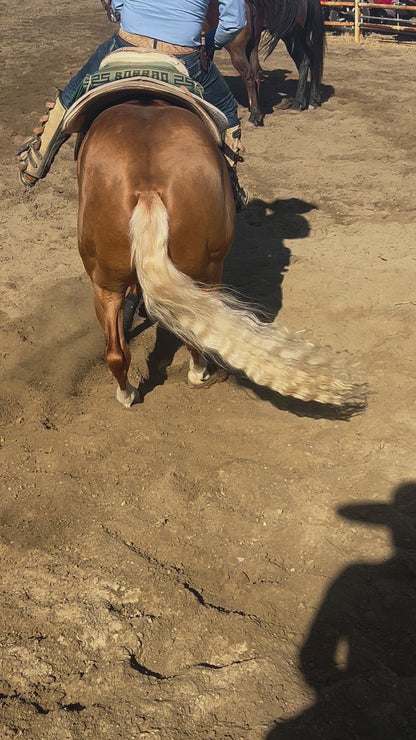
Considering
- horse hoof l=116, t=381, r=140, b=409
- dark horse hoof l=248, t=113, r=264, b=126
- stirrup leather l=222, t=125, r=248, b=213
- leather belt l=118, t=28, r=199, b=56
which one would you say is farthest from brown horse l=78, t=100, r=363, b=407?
dark horse hoof l=248, t=113, r=264, b=126

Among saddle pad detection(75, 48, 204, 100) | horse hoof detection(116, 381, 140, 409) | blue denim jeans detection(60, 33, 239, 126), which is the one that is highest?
saddle pad detection(75, 48, 204, 100)

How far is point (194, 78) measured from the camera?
454cm

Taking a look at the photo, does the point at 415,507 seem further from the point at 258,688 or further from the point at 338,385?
the point at 258,688

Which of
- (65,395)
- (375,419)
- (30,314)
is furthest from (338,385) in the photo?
(30,314)

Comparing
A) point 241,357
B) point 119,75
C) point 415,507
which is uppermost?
point 119,75

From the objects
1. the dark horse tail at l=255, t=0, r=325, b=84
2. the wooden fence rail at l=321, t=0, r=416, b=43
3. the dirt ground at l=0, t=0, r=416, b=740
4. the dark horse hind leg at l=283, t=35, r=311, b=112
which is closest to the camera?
the dirt ground at l=0, t=0, r=416, b=740

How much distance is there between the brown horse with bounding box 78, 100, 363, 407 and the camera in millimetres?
3240

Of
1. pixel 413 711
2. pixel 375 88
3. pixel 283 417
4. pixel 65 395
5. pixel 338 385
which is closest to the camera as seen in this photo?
pixel 413 711

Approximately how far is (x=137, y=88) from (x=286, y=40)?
25.7ft

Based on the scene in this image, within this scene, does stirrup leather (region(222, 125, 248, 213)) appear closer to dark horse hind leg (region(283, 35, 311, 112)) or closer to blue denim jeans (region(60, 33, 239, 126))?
blue denim jeans (region(60, 33, 239, 126))

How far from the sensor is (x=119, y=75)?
3.81m

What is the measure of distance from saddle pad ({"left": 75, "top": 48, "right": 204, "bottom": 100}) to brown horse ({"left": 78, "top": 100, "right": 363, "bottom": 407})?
17 cm

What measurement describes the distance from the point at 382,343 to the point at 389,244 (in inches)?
67.4

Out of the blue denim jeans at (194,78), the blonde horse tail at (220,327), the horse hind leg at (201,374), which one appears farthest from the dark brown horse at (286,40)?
the blonde horse tail at (220,327)
